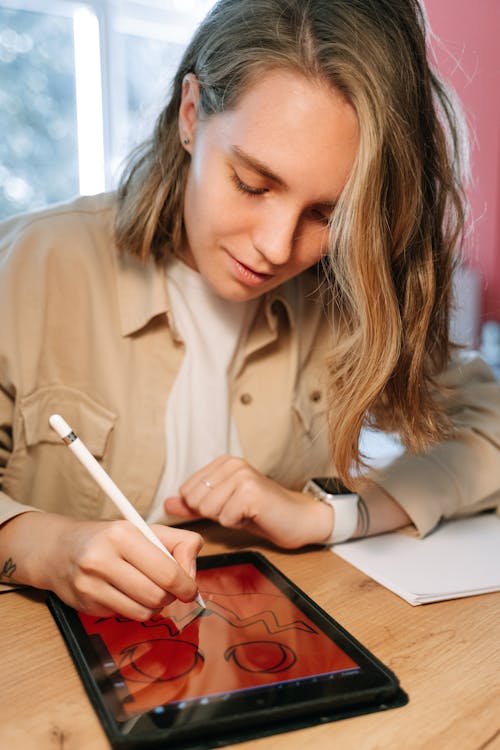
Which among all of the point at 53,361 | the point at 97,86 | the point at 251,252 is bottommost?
the point at 53,361

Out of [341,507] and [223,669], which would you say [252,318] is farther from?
[223,669]

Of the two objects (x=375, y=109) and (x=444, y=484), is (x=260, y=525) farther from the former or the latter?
(x=375, y=109)

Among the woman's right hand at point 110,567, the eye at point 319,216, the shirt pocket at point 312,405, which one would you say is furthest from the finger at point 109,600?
the shirt pocket at point 312,405

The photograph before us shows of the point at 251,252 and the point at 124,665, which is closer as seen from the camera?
the point at 124,665

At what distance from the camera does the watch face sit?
0.92m

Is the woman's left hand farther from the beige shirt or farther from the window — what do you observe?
the window

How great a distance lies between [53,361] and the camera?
985 mm

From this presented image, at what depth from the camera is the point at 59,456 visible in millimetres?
1011

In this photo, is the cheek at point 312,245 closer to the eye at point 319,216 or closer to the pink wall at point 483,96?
the eye at point 319,216

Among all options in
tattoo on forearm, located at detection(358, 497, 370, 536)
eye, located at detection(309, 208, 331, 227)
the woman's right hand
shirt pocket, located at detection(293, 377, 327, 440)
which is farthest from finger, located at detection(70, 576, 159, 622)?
shirt pocket, located at detection(293, 377, 327, 440)

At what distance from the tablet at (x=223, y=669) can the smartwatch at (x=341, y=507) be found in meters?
0.17

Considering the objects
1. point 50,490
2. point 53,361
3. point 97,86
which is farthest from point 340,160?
point 97,86

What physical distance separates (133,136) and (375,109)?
0.45 meters

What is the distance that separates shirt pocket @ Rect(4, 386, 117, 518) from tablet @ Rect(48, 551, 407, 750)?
A: 0.31m
